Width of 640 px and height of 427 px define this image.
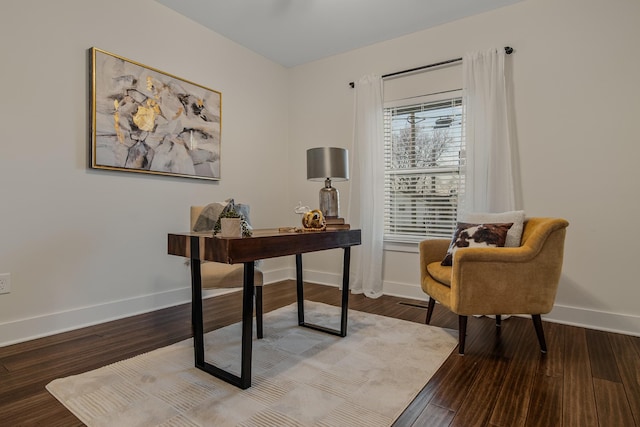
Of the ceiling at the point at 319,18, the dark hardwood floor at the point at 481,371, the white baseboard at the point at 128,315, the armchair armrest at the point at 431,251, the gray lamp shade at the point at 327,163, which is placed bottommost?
the dark hardwood floor at the point at 481,371

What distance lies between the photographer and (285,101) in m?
4.40

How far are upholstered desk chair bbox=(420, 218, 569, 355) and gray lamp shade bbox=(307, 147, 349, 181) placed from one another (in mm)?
944

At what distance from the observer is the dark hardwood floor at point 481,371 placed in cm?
144

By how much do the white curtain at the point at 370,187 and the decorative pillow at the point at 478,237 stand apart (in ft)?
3.60

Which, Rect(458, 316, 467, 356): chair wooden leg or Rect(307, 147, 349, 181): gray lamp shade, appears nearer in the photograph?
Rect(458, 316, 467, 356): chair wooden leg

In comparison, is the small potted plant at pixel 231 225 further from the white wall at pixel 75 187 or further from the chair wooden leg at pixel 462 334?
the white wall at pixel 75 187

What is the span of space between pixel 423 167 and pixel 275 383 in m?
2.52

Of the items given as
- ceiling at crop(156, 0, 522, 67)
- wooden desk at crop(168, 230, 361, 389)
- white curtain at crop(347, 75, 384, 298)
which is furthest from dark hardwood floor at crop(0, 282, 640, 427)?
ceiling at crop(156, 0, 522, 67)

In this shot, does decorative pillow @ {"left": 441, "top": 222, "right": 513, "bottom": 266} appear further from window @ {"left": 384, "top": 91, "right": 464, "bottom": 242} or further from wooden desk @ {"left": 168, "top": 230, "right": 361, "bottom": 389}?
Answer: wooden desk @ {"left": 168, "top": 230, "right": 361, "bottom": 389}

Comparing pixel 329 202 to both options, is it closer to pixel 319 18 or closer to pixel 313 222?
pixel 313 222

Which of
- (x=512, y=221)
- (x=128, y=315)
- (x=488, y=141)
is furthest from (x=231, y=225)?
(x=488, y=141)

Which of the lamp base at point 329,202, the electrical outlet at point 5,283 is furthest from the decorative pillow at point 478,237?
the electrical outlet at point 5,283

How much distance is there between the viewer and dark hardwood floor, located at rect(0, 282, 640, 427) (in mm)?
1439

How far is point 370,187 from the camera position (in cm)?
360
